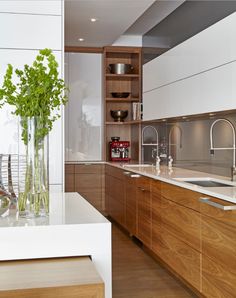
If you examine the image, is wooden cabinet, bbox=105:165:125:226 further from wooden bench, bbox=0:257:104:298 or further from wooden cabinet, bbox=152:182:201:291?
wooden bench, bbox=0:257:104:298

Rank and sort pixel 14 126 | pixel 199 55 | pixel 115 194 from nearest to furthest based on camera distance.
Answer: pixel 199 55 < pixel 14 126 < pixel 115 194

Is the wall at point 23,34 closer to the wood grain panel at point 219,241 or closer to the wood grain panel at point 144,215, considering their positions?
the wood grain panel at point 144,215

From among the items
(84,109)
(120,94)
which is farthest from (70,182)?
(120,94)

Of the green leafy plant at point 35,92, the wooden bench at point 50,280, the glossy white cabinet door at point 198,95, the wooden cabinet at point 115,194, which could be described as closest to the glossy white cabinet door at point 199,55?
the glossy white cabinet door at point 198,95

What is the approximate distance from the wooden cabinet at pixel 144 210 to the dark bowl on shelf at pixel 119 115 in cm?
221

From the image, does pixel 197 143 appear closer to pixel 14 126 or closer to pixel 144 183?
pixel 144 183

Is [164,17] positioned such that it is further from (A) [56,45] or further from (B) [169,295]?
(B) [169,295]

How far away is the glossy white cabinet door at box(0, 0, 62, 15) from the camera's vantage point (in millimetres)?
3889

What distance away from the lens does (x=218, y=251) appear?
2.70 metres

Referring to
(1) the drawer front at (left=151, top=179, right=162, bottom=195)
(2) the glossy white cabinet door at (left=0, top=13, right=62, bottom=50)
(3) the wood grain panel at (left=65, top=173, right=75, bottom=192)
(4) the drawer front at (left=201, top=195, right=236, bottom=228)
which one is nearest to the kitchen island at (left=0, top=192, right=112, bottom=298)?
(4) the drawer front at (left=201, top=195, right=236, bottom=228)

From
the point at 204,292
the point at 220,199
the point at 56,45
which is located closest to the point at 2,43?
the point at 56,45

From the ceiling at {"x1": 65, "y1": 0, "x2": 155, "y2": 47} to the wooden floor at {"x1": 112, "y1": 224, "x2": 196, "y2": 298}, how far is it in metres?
2.48

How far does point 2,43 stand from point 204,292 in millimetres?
2615

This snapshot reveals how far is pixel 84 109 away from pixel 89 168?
0.99m
